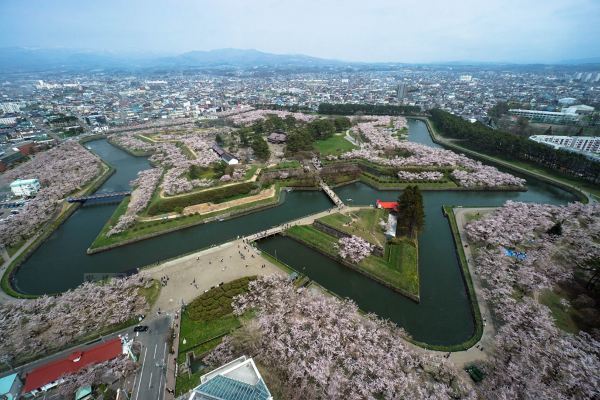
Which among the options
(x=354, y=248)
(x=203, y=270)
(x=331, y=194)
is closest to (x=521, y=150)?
(x=331, y=194)

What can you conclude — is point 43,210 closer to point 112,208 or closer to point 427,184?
point 112,208

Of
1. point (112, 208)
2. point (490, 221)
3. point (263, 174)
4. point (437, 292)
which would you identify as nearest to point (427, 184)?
point (490, 221)

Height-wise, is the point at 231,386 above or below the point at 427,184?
above

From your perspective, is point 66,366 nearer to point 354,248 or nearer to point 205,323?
point 205,323

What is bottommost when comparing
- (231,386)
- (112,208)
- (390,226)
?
(112,208)

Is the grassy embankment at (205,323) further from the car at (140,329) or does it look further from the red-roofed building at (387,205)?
the red-roofed building at (387,205)

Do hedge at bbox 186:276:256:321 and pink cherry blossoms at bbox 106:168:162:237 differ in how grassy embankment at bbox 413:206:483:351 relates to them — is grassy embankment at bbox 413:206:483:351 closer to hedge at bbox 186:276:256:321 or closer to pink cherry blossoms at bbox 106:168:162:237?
hedge at bbox 186:276:256:321
